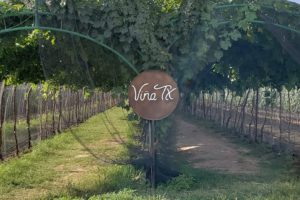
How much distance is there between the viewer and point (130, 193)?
5.57m

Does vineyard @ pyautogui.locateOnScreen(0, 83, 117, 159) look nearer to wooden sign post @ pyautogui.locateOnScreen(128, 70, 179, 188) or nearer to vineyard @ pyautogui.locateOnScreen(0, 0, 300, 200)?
vineyard @ pyautogui.locateOnScreen(0, 0, 300, 200)

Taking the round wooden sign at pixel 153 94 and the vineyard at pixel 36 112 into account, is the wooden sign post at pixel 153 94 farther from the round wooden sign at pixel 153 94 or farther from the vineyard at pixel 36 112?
the vineyard at pixel 36 112

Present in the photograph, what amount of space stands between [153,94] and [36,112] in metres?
14.6

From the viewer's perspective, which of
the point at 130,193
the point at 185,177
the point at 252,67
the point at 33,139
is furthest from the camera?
the point at 33,139

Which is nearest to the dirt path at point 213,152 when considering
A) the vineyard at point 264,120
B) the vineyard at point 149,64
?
the vineyard at point 149,64

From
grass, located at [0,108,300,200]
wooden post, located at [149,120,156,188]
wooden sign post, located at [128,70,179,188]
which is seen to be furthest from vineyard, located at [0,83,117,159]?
wooden sign post, located at [128,70,179,188]

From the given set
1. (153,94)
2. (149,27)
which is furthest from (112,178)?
(149,27)

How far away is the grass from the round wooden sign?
3.49ft

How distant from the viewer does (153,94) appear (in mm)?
6242

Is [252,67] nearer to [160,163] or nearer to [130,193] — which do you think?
Result: [160,163]

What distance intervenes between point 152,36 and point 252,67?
140 inches

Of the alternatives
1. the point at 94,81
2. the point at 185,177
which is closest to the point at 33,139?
the point at 94,81

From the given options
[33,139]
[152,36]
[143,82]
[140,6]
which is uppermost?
[140,6]

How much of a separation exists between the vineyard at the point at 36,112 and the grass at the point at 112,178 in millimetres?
719
